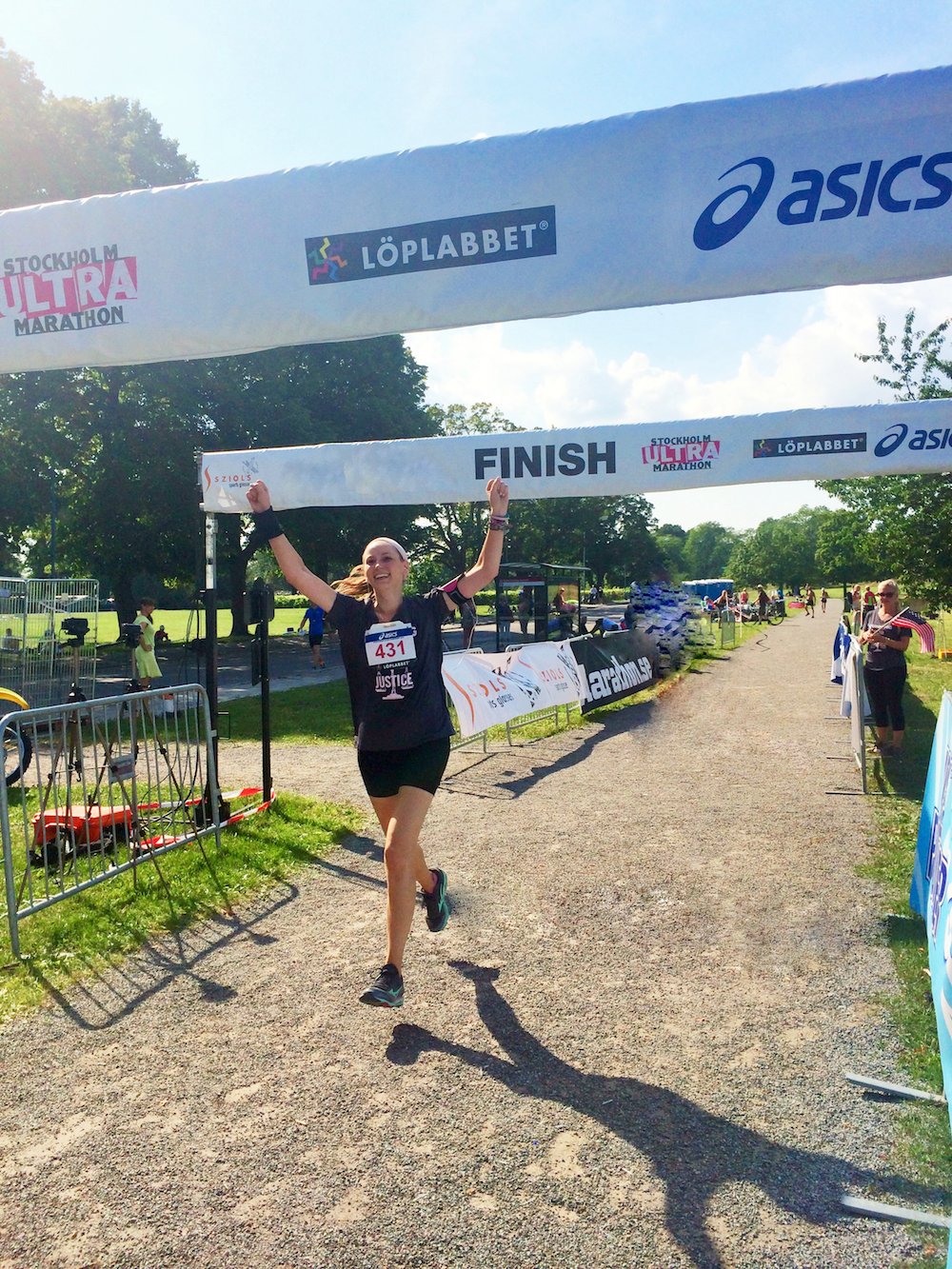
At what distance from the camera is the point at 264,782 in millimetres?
8008

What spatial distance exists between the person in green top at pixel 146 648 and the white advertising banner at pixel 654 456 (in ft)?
22.6

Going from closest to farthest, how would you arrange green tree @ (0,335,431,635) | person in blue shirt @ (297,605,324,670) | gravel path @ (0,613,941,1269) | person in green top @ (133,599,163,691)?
gravel path @ (0,613,941,1269)
person in green top @ (133,599,163,691)
person in blue shirt @ (297,605,324,670)
green tree @ (0,335,431,635)

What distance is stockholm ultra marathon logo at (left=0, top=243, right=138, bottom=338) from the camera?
14.7 feet

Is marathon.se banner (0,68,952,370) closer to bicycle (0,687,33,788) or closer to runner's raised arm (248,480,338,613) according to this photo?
runner's raised arm (248,480,338,613)

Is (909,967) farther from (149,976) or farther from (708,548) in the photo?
(708,548)

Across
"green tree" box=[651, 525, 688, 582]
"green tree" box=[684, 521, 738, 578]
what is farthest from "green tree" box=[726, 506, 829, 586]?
"green tree" box=[684, 521, 738, 578]

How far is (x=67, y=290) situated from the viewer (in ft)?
14.9

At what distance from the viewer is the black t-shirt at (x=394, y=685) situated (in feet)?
13.4

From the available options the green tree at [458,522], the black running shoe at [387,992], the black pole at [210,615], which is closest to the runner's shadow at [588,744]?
the black pole at [210,615]

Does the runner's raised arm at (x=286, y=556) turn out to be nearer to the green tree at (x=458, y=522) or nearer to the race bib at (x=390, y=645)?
the race bib at (x=390, y=645)

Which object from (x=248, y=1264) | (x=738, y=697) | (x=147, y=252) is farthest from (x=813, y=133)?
(x=738, y=697)

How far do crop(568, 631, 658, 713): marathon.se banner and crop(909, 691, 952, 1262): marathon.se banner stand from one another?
28.6 ft

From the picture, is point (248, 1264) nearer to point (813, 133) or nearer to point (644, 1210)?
point (644, 1210)

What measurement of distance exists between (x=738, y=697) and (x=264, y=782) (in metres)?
10.6
